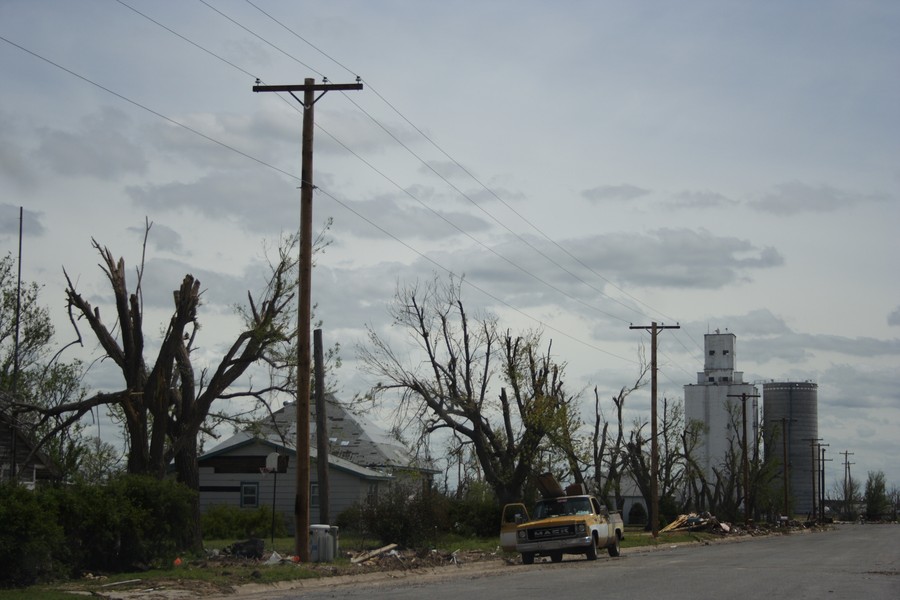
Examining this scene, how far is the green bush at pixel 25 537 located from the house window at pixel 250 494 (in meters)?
26.6

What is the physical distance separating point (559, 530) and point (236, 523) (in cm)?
1703

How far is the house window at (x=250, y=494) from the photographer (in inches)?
1796

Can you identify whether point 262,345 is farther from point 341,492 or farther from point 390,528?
→ point 341,492

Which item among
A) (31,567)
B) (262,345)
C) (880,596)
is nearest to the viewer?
(880,596)

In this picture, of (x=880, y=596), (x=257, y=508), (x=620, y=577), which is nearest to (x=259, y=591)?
(x=620, y=577)

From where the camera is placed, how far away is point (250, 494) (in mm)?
45719

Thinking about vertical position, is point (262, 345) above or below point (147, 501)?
above

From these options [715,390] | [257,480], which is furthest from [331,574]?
[715,390]

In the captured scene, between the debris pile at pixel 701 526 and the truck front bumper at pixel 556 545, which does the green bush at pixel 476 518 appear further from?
the debris pile at pixel 701 526

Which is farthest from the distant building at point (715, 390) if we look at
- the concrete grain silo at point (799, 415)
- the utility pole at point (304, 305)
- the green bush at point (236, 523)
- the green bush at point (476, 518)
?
the utility pole at point (304, 305)

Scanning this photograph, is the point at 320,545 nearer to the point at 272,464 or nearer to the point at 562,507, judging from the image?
the point at 272,464

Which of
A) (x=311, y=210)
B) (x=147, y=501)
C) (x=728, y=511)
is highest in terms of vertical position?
(x=311, y=210)

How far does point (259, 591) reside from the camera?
19.3 m

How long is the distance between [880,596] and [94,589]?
43.7 ft
